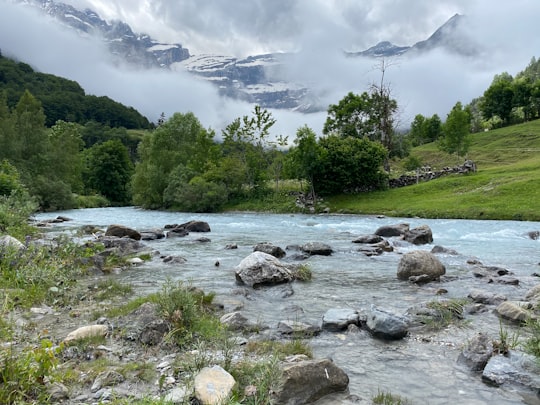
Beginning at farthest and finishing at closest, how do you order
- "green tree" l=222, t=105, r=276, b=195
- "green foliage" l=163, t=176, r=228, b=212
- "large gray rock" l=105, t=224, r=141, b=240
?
1. "green tree" l=222, t=105, r=276, b=195
2. "green foliage" l=163, t=176, r=228, b=212
3. "large gray rock" l=105, t=224, r=141, b=240

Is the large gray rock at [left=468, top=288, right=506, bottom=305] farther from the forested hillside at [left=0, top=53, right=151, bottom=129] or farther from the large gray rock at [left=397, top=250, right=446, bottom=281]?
the forested hillside at [left=0, top=53, right=151, bottom=129]

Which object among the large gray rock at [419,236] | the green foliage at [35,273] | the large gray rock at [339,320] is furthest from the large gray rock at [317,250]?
the large gray rock at [339,320]

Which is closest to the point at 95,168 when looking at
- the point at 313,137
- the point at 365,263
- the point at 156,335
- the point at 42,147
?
the point at 42,147

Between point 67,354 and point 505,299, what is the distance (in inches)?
409

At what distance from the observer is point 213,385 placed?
512 centimetres

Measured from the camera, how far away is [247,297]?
1200 centimetres

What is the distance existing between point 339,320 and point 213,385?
14.8 feet

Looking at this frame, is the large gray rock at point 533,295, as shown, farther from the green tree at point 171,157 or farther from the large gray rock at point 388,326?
the green tree at point 171,157

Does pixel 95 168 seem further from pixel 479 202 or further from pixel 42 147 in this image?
pixel 479 202

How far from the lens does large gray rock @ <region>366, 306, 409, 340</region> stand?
27.4 feet

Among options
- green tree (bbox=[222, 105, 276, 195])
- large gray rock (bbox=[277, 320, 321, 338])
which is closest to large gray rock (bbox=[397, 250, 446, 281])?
large gray rock (bbox=[277, 320, 321, 338])

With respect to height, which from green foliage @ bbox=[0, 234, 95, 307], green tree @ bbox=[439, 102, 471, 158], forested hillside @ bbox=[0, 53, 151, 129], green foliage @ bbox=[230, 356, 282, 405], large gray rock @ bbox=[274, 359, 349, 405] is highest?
forested hillside @ bbox=[0, 53, 151, 129]

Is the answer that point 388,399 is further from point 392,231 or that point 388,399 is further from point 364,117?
point 364,117

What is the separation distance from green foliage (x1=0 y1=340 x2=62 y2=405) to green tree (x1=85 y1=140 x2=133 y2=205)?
276ft
